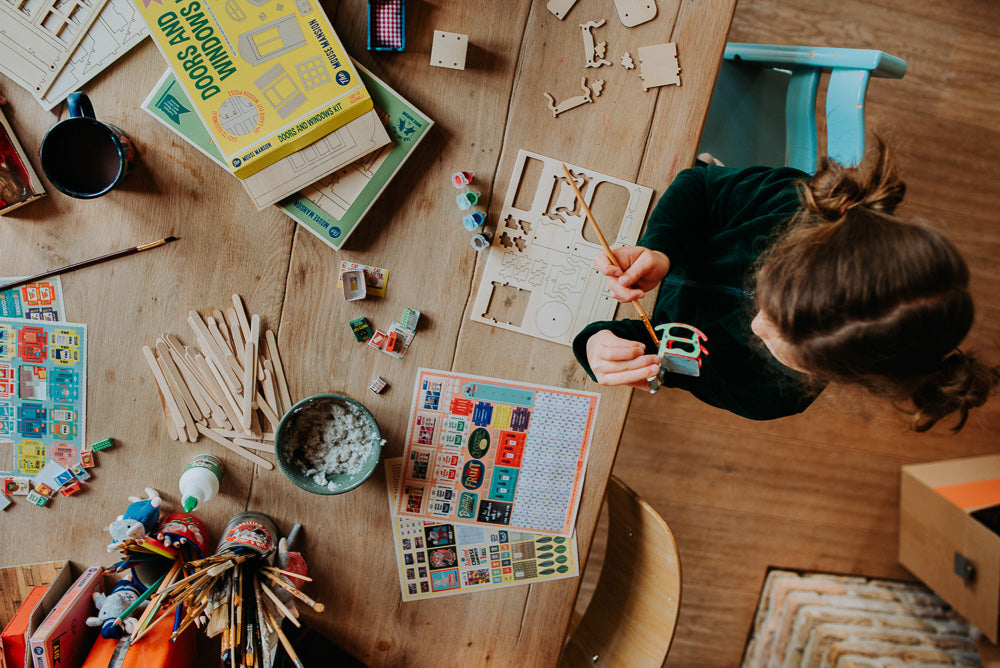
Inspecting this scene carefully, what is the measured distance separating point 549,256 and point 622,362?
270 millimetres

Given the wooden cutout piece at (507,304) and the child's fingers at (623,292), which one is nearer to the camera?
the child's fingers at (623,292)

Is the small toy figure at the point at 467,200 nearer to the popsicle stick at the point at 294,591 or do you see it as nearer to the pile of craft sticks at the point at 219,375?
the pile of craft sticks at the point at 219,375

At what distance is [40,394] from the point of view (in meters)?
1.13

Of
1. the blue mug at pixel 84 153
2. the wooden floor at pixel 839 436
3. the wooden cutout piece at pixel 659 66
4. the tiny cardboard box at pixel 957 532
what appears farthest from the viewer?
the wooden floor at pixel 839 436

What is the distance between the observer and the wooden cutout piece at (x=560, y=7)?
1093 mm

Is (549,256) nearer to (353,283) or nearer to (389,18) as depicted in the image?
(353,283)

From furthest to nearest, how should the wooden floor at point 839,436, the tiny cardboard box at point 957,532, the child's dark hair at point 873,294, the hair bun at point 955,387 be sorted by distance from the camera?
the wooden floor at point 839,436
the tiny cardboard box at point 957,532
the hair bun at point 955,387
the child's dark hair at point 873,294

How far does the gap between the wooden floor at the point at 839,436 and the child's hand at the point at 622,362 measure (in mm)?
912

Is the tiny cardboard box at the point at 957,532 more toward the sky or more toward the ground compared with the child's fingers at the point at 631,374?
more toward the ground

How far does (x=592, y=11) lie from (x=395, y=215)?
535 mm

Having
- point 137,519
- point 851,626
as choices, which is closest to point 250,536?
point 137,519

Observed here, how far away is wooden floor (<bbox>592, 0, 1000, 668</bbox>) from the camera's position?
72.6 inches

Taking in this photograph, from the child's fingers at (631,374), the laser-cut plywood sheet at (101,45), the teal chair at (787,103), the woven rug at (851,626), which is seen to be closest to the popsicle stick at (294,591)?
the child's fingers at (631,374)

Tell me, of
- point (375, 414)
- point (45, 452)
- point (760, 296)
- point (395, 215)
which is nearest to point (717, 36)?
point (760, 296)
